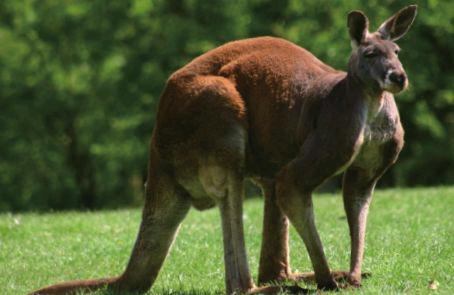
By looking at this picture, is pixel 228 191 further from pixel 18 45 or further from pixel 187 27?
pixel 18 45

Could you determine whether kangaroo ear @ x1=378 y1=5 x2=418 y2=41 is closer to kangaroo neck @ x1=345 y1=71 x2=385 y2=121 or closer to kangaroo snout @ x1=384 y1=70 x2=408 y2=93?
kangaroo neck @ x1=345 y1=71 x2=385 y2=121

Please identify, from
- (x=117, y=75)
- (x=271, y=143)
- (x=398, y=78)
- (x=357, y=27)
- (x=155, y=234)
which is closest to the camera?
(x=398, y=78)

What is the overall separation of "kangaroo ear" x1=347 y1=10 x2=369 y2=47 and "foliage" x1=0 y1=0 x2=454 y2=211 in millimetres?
18465

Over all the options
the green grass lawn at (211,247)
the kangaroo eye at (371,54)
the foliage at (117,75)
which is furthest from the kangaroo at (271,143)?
the foliage at (117,75)

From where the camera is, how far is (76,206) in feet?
94.5

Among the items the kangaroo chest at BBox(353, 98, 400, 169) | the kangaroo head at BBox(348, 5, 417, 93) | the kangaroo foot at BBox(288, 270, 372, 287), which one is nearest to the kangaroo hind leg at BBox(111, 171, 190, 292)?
the kangaroo foot at BBox(288, 270, 372, 287)

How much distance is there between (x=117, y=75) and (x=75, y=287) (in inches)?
836

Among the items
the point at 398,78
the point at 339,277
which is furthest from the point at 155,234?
the point at 398,78

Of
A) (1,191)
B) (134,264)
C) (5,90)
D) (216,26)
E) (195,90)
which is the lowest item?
(1,191)

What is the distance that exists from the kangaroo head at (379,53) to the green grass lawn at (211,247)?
142 cm

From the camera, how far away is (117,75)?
2827cm

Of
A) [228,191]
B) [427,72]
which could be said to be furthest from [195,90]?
[427,72]

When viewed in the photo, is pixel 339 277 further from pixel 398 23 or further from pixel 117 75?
pixel 117 75

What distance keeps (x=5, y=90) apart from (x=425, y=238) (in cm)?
2104
